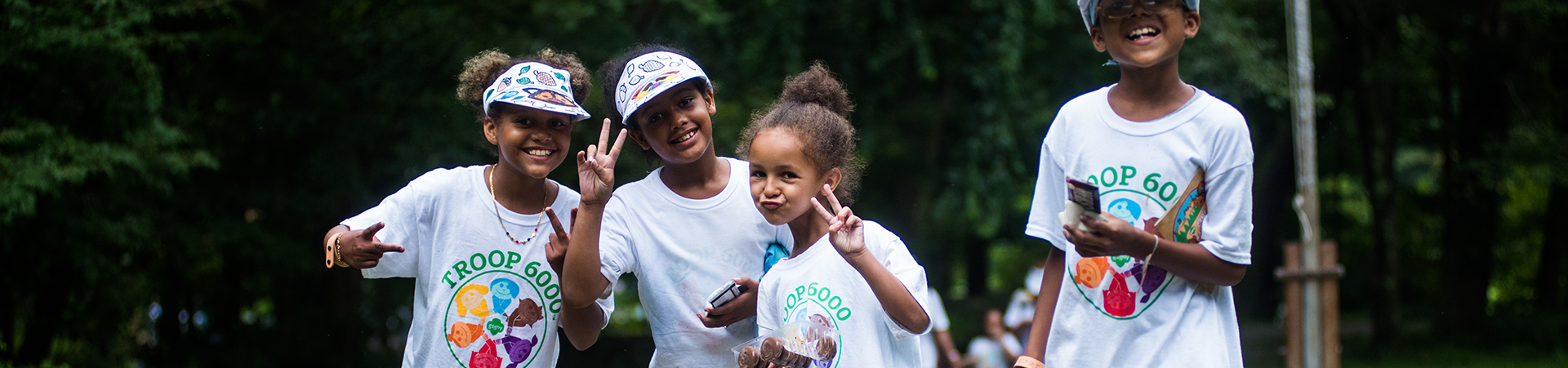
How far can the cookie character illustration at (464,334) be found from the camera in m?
3.08

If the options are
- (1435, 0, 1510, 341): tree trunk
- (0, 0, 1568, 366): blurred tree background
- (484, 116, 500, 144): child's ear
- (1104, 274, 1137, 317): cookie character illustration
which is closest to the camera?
(1104, 274, 1137, 317): cookie character illustration

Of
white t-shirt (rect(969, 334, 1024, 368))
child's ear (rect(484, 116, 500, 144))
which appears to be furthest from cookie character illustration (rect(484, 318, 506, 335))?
white t-shirt (rect(969, 334, 1024, 368))

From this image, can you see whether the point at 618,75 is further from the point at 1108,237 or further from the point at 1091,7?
the point at 1108,237

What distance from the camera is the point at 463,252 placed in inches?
123

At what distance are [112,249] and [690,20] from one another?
16.7ft

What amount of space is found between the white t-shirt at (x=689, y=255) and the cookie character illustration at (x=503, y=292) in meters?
0.30

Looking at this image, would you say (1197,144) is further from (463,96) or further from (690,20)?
(690,20)

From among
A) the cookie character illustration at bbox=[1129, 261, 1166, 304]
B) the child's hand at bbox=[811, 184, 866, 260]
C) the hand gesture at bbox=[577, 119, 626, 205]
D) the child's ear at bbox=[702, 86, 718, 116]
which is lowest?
the cookie character illustration at bbox=[1129, 261, 1166, 304]

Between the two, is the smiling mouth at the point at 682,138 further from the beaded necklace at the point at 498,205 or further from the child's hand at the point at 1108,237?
the child's hand at the point at 1108,237

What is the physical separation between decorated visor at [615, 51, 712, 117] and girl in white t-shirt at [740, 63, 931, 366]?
254 mm

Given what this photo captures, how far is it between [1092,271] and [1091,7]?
0.60 metres

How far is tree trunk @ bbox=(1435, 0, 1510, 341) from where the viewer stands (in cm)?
1303

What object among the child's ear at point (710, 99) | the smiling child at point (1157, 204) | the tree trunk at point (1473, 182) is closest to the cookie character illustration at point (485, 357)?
the child's ear at point (710, 99)

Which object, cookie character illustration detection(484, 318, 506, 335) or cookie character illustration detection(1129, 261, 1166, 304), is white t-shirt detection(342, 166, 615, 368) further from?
cookie character illustration detection(1129, 261, 1166, 304)
